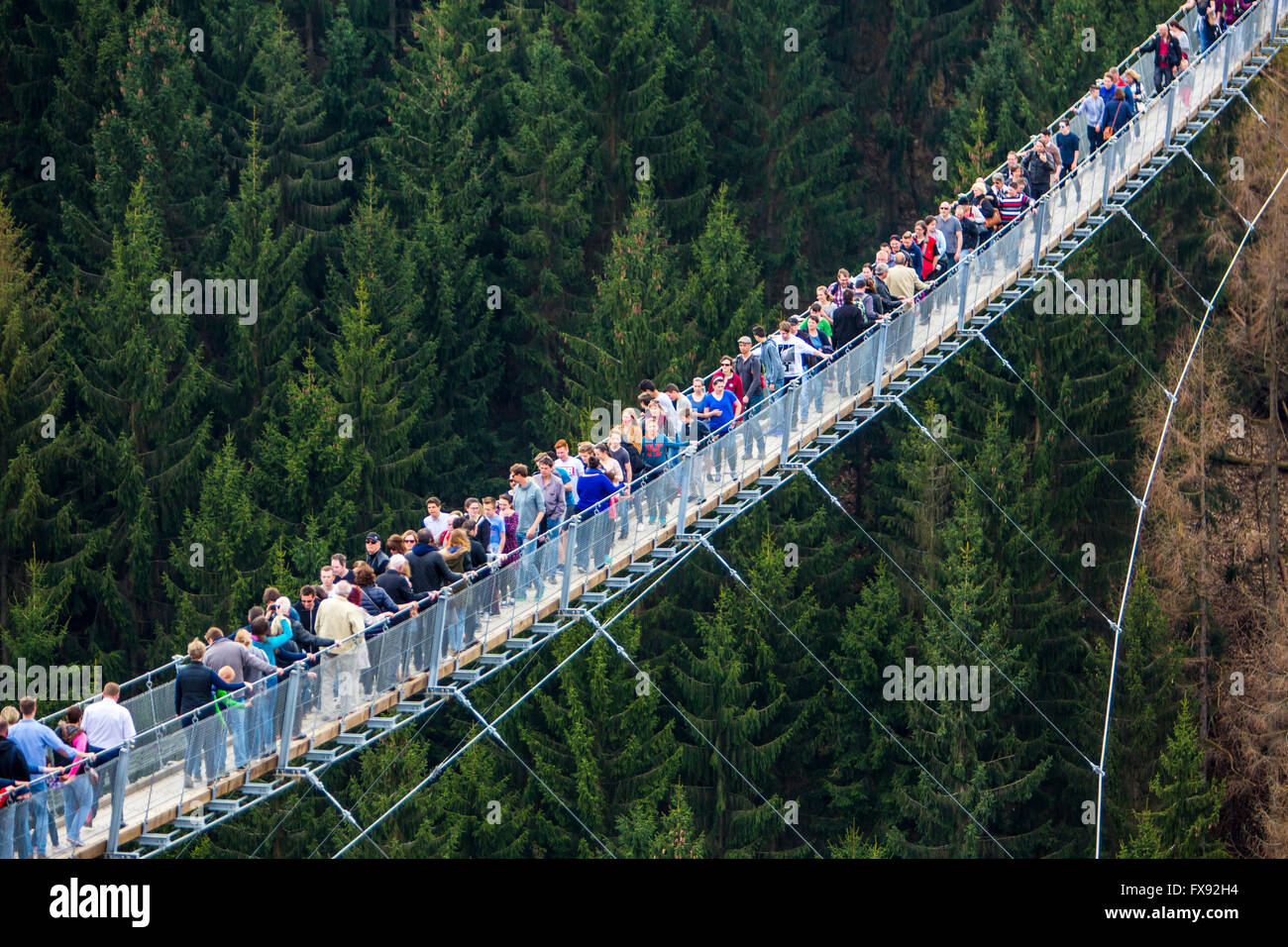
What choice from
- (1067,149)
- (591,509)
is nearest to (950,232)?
(1067,149)

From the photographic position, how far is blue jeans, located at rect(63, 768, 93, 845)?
2500 centimetres

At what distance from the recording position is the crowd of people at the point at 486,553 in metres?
25.4

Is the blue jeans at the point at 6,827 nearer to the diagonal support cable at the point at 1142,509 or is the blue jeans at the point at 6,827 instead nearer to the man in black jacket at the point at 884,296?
the man in black jacket at the point at 884,296

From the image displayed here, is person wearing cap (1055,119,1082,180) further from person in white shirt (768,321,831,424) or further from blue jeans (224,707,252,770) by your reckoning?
blue jeans (224,707,252,770)

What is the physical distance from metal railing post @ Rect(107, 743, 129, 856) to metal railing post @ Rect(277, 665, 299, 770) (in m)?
2.11

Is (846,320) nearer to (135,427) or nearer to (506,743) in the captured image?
(506,743)

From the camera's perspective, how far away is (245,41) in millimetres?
62281

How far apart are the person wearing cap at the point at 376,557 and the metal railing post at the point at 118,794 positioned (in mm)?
4210

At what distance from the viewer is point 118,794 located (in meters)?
25.5

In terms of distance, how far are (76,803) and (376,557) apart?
215 inches

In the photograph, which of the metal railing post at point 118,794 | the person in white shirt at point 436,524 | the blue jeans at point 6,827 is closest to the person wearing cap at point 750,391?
the person in white shirt at point 436,524

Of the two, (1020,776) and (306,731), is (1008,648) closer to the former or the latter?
(1020,776)

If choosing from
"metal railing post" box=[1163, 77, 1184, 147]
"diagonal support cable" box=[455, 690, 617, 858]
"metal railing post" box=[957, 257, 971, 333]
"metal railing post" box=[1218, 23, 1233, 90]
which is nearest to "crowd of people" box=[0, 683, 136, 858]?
"diagonal support cable" box=[455, 690, 617, 858]

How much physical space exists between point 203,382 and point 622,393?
10273 mm
